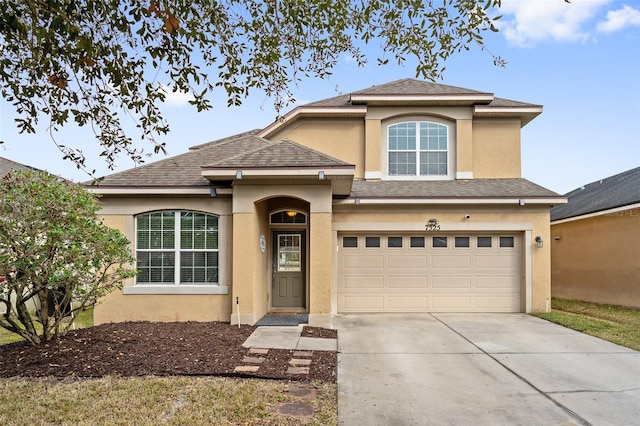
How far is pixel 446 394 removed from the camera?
213 inches

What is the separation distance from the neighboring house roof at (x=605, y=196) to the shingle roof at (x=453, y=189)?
3435 millimetres

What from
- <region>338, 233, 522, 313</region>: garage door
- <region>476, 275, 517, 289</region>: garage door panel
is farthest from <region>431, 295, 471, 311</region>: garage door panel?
<region>476, 275, 517, 289</region>: garage door panel

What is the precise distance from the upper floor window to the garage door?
7.58 feet

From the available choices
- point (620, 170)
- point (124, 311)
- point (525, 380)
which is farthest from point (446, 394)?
point (620, 170)

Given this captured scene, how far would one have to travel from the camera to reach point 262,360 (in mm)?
6691

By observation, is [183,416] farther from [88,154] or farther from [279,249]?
[279,249]

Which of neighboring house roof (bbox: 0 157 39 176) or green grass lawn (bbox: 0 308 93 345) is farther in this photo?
neighboring house roof (bbox: 0 157 39 176)

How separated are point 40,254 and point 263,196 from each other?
4.32 metres

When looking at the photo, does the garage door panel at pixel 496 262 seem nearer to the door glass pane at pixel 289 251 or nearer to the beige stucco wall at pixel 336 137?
the beige stucco wall at pixel 336 137

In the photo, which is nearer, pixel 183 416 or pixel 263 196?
pixel 183 416

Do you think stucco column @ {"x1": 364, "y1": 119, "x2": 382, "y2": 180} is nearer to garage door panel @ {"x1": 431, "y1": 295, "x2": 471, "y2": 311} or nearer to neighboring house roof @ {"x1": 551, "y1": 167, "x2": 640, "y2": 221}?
garage door panel @ {"x1": 431, "y1": 295, "x2": 471, "y2": 311}

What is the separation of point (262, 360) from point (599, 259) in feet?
41.9

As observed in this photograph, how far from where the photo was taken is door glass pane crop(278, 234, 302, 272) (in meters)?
11.7

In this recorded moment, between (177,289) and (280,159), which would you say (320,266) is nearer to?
(280,159)
